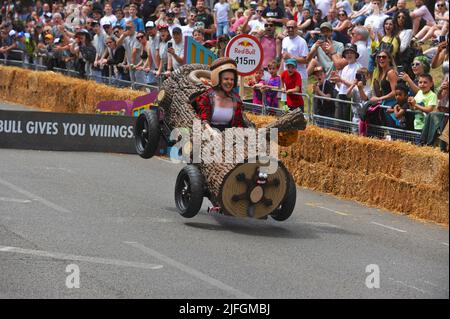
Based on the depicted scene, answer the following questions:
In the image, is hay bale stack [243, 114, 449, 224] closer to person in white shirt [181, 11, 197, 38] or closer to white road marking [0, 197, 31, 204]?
white road marking [0, 197, 31, 204]

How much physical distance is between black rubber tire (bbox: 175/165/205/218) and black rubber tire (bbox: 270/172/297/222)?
100 cm

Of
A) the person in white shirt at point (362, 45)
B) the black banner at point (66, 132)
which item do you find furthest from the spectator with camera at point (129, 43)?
the person in white shirt at point (362, 45)

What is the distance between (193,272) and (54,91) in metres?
19.7

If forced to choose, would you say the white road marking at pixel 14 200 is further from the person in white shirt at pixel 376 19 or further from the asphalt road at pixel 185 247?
the person in white shirt at pixel 376 19

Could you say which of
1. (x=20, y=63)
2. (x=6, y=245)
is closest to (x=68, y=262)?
(x=6, y=245)

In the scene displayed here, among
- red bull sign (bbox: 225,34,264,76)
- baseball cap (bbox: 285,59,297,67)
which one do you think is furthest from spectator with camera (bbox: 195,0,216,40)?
red bull sign (bbox: 225,34,264,76)

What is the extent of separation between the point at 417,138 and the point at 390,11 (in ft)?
19.0

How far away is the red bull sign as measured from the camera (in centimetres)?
1811

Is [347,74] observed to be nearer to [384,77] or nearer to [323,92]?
[323,92]

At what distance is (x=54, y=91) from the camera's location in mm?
29125

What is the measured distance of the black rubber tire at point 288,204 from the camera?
1269 cm

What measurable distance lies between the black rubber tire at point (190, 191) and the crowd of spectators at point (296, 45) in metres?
3.31

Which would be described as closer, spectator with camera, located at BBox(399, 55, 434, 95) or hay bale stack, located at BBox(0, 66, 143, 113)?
spectator with camera, located at BBox(399, 55, 434, 95)

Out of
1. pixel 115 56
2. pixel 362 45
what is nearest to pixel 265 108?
pixel 362 45
